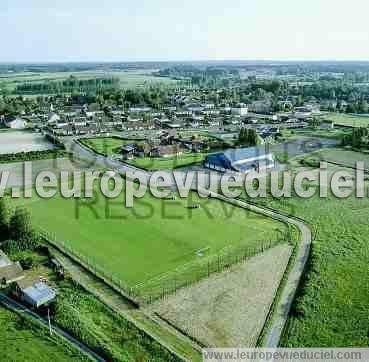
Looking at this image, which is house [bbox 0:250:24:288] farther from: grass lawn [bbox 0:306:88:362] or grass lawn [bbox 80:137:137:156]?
grass lawn [bbox 80:137:137:156]

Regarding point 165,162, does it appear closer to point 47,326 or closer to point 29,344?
point 47,326

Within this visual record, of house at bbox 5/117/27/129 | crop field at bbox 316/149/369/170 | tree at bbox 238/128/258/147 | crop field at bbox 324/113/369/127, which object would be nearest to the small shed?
crop field at bbox 316/149/369/170

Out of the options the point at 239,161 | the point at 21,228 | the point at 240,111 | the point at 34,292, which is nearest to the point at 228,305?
the point at 34,292

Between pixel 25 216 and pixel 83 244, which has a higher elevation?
pixel 25 216

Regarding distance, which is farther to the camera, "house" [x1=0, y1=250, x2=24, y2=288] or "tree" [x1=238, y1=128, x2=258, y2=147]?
"tree" [x1=238, y1=128, x2=258, y2=147]

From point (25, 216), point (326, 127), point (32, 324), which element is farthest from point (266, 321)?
point (326, 127)

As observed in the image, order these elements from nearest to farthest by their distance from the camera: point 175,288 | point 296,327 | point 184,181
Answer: point 296,327 → point 175,288 → point 184,181

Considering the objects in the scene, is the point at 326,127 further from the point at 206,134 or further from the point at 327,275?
the point at 327,275
